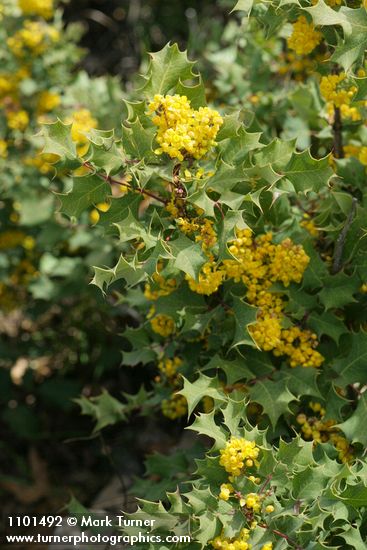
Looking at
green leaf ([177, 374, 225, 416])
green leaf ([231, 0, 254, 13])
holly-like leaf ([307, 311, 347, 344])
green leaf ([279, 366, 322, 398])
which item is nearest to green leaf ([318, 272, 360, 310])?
holly-like leaf ([307, 311, 347, 344])

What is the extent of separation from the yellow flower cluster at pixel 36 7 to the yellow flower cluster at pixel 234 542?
11.5ft

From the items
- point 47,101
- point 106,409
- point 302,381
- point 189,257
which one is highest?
point 189,257

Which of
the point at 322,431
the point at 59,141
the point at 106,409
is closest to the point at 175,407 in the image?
the point at 106,409

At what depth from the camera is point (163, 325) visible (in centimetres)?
273

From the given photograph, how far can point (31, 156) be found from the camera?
169 inches

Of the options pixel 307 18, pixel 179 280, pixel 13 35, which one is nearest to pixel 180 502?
pixel 179 280

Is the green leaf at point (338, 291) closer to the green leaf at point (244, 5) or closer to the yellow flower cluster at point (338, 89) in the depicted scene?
the yellow flower cluster at point (338, 89)

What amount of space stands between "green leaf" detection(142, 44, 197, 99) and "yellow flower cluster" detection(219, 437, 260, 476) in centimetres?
115

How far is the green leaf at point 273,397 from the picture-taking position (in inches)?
95.7

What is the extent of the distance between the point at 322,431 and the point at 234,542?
68 cm

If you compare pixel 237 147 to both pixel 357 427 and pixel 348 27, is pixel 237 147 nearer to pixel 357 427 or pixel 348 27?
pixel 348 27

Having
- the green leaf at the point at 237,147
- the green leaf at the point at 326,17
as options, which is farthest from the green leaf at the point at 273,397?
the green leaf at the point at 326,17

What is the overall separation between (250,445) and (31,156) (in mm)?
2697

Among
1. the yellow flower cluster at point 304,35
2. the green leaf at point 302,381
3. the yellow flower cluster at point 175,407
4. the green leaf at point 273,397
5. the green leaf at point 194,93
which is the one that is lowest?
the yellow flower cluster at point 175,407
